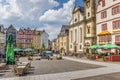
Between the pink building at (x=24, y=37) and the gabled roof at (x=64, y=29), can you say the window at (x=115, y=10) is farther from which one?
the pink building at (x=24, y=37)

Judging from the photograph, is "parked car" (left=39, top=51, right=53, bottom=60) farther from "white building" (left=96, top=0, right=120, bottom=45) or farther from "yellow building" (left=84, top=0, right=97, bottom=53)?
"white building" (left=96, top=0, right=120, bottom=45)

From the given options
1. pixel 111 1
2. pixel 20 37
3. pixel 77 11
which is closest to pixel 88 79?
pixel 111 1

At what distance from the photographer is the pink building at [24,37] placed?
12583 cm

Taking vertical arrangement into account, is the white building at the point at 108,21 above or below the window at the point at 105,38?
above

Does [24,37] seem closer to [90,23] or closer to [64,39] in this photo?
[64,39]

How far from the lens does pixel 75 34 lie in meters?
75.2

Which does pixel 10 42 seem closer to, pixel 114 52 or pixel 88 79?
pixel 88 79

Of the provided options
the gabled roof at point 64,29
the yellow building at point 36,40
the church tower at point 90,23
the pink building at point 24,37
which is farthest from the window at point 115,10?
the yellow building at point 36,40

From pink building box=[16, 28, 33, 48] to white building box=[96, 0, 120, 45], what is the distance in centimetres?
7839

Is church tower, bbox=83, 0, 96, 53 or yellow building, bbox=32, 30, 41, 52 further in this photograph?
yellow building, bbox=32, 30, 41, 52

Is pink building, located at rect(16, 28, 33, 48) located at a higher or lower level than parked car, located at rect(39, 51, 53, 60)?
higher

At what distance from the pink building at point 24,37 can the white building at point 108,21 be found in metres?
78.4

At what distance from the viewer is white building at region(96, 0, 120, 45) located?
44.3m


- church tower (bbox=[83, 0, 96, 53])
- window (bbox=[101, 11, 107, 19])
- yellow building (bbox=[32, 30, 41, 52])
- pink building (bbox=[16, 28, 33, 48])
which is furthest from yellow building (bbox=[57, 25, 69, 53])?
window (bbox=[101, 11, 107, 19])
